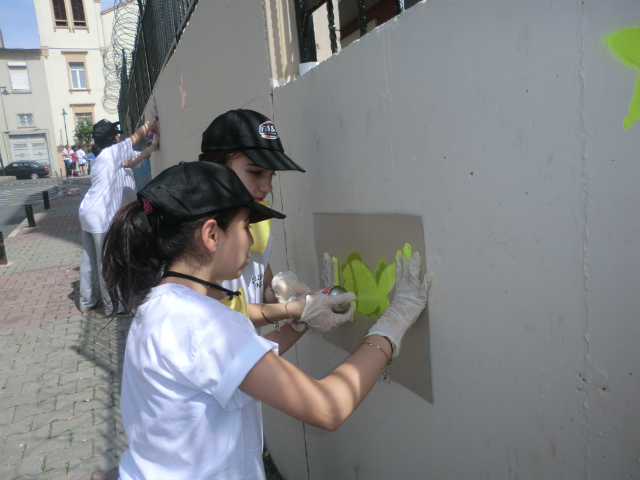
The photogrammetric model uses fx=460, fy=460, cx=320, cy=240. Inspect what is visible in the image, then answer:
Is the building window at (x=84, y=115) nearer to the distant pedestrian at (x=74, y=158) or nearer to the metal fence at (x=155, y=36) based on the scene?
the distant pedestrian at (x=74, y=158)

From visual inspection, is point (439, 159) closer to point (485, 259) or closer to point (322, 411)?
point (485, 259)

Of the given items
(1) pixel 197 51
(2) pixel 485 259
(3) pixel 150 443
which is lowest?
(3) pixel 150 443

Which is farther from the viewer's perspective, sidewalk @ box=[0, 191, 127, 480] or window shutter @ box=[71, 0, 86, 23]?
window shutter @ box=[71, 0, 86, 23]

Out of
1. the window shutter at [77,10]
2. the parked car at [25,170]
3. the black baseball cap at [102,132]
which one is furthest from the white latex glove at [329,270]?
the window shutter at [77,10]

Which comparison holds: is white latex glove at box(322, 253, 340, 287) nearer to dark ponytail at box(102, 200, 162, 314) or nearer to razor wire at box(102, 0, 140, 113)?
dark ponytail at box(102, 200, 162, 314)

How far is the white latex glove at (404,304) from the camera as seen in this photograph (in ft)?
4.75

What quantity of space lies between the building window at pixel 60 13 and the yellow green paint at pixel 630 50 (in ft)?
131

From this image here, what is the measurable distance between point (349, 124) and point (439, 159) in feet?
1.69

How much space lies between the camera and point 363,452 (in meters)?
2.00

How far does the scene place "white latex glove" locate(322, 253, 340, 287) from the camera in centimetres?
198

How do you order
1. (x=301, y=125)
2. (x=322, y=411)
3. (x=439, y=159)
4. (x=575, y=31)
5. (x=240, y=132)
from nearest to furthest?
(x=575, y=31), (x=322, y=411), (x=439, y=159), (x=240, y=132), (x=301, y=125)

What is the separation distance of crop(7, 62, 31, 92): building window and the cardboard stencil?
3898cm

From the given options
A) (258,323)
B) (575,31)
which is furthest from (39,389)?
(575,31)

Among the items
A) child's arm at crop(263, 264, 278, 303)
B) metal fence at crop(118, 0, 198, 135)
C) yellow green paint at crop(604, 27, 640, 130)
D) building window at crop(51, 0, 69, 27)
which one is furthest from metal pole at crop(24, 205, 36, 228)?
building window at crop(51, 0, 69, 27)
